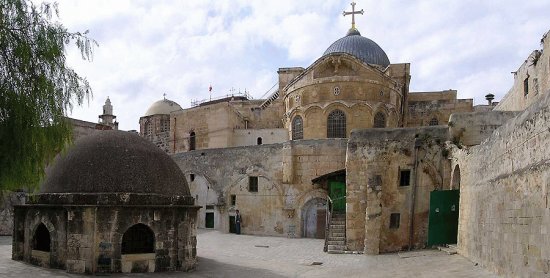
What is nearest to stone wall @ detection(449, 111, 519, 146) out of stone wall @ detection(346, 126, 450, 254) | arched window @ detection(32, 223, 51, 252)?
stone wall @ detection(346, 126, 450, 254)

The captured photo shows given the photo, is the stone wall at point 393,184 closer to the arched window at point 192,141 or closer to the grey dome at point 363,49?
the grey dome at point 363,49

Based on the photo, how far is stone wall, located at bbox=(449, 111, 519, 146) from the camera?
651 inches

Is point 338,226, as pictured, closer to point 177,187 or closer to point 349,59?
point 177,187

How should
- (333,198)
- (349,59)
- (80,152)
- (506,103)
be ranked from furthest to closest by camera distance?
(349,59) < (506,103) < (333,198) < (80,152)

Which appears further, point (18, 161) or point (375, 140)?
point (375, 140)

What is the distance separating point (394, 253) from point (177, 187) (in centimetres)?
837

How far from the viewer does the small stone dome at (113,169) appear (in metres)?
13.5

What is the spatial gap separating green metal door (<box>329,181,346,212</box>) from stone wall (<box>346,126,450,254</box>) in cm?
323

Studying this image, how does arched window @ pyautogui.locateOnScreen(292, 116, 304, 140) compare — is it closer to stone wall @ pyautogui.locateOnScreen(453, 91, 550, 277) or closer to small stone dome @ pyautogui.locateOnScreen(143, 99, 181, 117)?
small stone dome @ pyautogui.locateOnScreen(143, 99, 181, 117)

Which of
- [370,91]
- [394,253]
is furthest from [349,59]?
[394,253]

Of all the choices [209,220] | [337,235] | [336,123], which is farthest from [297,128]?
[337,235]

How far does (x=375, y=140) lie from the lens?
1881 centimetres

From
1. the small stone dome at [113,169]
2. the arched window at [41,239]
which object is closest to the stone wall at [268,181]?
the small stone dome at [113,169]

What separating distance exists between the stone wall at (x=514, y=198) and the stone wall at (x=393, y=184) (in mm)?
4527
